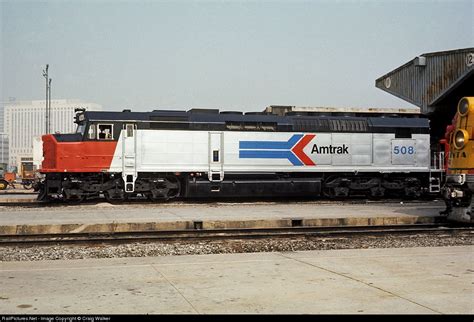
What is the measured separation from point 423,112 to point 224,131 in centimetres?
1183

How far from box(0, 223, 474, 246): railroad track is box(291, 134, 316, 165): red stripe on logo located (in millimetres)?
8779

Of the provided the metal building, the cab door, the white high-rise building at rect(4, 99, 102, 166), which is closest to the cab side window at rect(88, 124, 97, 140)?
the cab door

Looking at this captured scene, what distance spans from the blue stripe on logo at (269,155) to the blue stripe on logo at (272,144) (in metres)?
0.18

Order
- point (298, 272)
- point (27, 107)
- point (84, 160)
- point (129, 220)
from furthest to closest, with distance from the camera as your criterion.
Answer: point (27, 107)
point (84, 160)
point (129, 220)
point (298, 272)

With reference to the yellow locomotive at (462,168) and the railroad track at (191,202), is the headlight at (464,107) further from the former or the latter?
the railroad track at (191,202)

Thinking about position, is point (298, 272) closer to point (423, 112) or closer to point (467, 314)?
point (467, 314)

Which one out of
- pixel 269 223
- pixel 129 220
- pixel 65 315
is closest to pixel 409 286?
pixel 65 315

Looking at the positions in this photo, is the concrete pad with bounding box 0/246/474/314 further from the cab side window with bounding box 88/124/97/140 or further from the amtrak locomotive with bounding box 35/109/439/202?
the cab side window with bounding box 88/124/97/140

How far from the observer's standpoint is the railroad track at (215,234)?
10914 mm

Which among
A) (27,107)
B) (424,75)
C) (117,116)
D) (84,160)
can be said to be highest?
(27,107)

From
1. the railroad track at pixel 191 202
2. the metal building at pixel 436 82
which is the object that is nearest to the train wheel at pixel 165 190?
the railroad track at pixel 191 202

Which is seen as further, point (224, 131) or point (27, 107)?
point (27, 107)

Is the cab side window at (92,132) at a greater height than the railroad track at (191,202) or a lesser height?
greater

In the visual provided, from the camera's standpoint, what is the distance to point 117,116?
67.8 ft
